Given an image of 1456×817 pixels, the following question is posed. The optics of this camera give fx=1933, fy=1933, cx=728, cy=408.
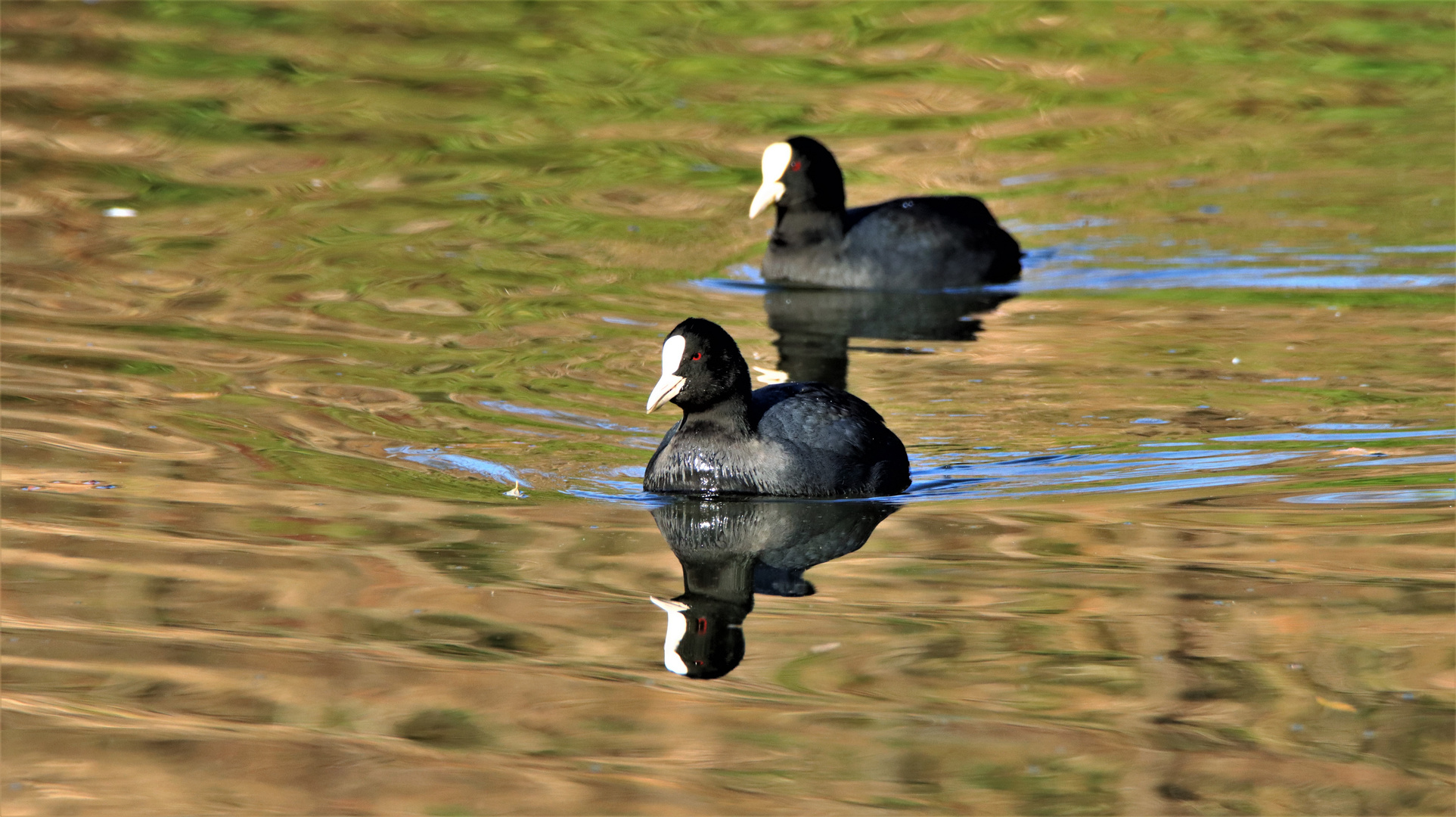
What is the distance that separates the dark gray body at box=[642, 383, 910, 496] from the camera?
757 centimetres

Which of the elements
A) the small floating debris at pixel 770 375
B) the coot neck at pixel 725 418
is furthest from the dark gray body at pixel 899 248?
the coot neck at pixel 725 418

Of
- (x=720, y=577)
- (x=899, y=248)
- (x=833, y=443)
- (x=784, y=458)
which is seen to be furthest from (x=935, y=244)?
(x=720, y=577)

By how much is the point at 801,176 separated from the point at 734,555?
5630 mm

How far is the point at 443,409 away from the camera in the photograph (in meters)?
8.85

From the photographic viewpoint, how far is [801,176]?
40.0 feet

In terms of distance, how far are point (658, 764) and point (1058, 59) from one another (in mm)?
13590

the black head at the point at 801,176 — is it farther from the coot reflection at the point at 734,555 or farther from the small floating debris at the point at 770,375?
the coot reflection at the point at 734,555

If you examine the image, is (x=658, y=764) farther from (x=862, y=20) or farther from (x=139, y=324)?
(x=862, y=20)

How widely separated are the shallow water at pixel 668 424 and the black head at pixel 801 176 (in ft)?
1.94

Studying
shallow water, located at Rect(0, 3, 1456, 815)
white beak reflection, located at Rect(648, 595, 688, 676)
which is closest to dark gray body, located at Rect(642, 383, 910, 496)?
shallow water, located at Rect(0, 3, 1456, 815)

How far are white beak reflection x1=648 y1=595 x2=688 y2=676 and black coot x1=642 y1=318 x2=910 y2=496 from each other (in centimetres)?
124

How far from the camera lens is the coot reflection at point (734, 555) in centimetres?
600

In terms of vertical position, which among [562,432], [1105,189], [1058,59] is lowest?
[562,432]

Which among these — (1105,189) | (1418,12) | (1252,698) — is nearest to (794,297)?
(1105,189)
